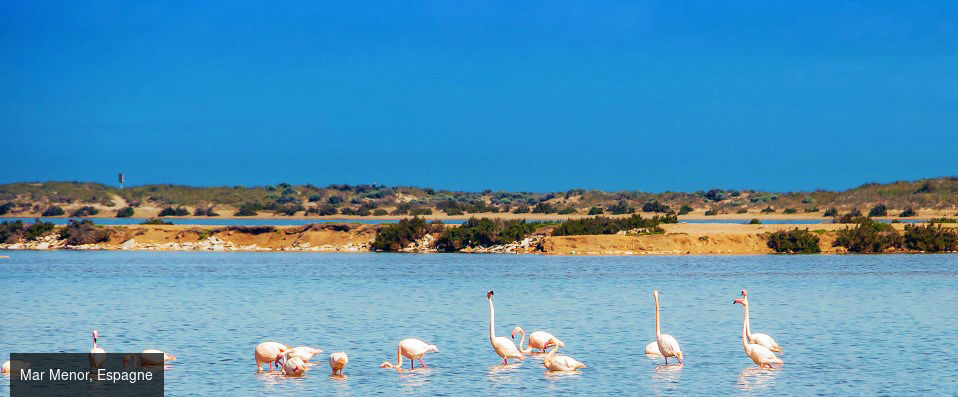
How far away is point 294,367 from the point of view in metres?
16.5

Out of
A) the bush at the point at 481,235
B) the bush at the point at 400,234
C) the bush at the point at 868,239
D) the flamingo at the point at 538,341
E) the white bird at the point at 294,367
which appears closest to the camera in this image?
the white bird at the point at 294,367

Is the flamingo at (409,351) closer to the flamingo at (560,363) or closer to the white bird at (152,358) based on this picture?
the flamingo at (560,363)

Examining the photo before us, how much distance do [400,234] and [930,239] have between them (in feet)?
68.4

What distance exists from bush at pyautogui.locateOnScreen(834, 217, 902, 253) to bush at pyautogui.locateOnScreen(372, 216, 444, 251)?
16301 millimetres

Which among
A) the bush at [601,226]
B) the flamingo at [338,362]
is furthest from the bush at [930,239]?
the flamingo at [338,362]

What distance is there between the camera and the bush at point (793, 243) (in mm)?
45375

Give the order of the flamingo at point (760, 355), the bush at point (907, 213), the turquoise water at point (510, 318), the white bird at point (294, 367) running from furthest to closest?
the bush at point (907, 213)
the flamingo at point (760, 355)
the white bird at point (294, 367)
the turquoise water at point (510, 318)

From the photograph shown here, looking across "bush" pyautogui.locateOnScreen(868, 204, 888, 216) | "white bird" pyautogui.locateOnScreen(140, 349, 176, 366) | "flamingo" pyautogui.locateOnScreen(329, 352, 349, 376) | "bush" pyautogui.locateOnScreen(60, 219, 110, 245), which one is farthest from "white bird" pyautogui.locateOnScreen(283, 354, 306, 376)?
"bush" pyautogui.locateOnScreen(868, 204, 888, 216)

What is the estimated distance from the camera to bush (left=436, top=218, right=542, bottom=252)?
4838 cm

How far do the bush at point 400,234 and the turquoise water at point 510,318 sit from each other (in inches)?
287

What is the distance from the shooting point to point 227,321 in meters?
23.1

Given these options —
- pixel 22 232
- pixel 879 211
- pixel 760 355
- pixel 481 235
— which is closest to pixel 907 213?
pixel 879 211

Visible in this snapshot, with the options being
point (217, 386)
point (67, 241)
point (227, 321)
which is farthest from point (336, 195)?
point (217, 386)

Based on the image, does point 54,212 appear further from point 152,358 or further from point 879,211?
point 152,358
